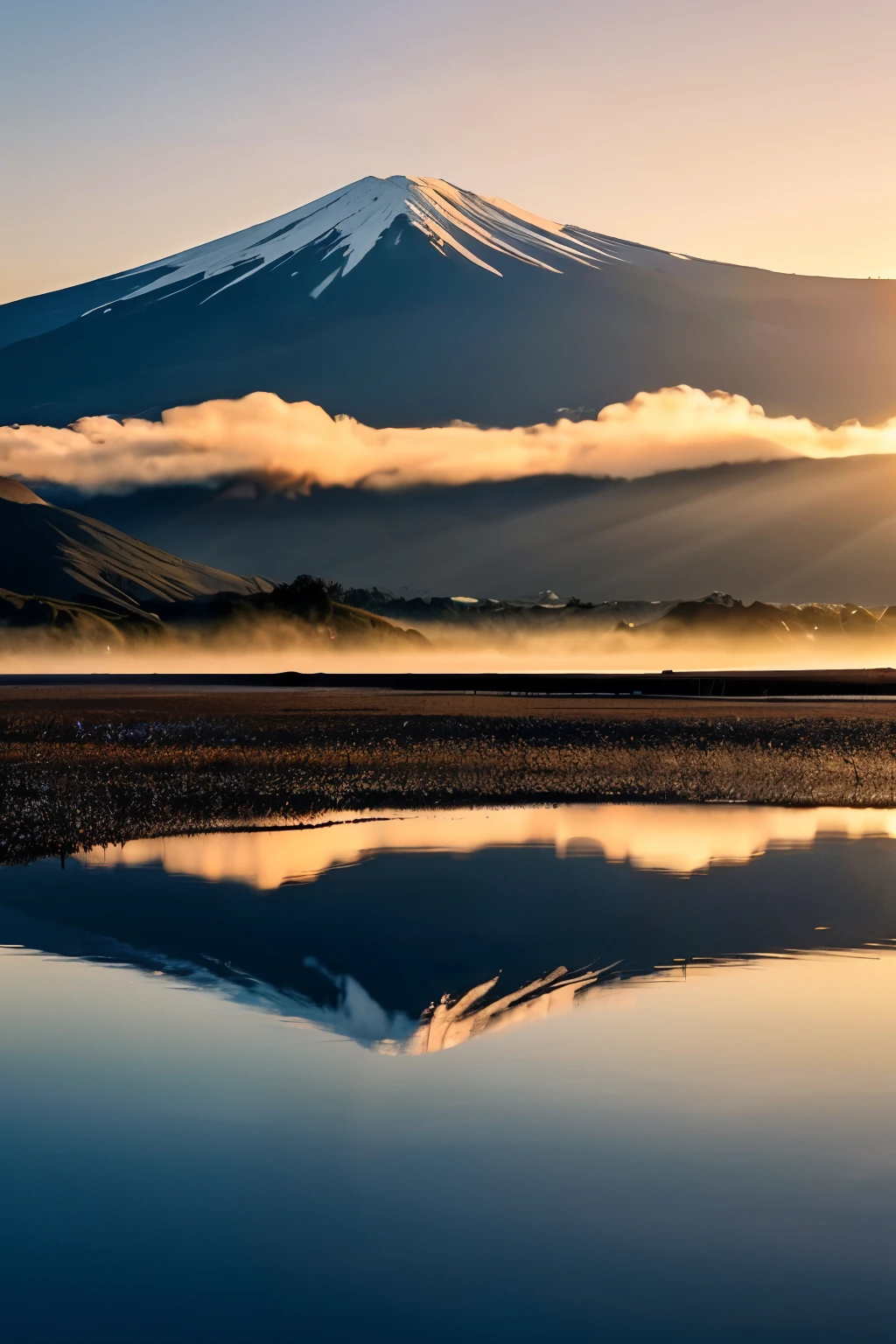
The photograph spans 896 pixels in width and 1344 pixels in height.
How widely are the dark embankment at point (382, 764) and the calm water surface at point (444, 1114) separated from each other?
44.1 feet

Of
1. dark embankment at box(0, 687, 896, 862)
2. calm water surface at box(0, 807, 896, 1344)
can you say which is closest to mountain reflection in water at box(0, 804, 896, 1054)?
calm water surface at box(0, 807, 896, 1344)

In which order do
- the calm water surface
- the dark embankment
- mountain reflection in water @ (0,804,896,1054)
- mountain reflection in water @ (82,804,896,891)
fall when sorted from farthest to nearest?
the dark embankment < mountain reflection in water @ (82,804,896,891) < mountain reflection in water @ (0,804,896,1054) < the calm water surface

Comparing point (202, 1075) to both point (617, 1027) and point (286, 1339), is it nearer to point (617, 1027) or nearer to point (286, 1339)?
point (617, 1027)

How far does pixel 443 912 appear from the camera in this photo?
26.5 meters

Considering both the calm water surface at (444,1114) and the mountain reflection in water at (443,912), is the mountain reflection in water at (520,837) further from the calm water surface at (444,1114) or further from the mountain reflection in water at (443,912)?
the calm water surface at (444,1114)

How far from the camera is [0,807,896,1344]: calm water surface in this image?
10.5 metres

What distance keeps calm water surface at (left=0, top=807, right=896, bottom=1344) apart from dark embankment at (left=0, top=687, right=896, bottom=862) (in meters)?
13.5

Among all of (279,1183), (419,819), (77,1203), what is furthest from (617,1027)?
(419,819)

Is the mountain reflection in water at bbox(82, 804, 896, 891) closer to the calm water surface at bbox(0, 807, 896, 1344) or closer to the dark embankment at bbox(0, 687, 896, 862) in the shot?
the dark embankment at bbox(0, 687, 896, 862)

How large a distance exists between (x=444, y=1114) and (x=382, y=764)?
140 ft

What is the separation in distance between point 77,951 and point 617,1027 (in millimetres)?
8695

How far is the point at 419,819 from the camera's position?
41906 millimetres

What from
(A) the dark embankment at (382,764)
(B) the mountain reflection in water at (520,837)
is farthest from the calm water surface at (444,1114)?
(A) the dark embankment at (382,764)

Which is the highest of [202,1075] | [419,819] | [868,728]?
[868,728]
